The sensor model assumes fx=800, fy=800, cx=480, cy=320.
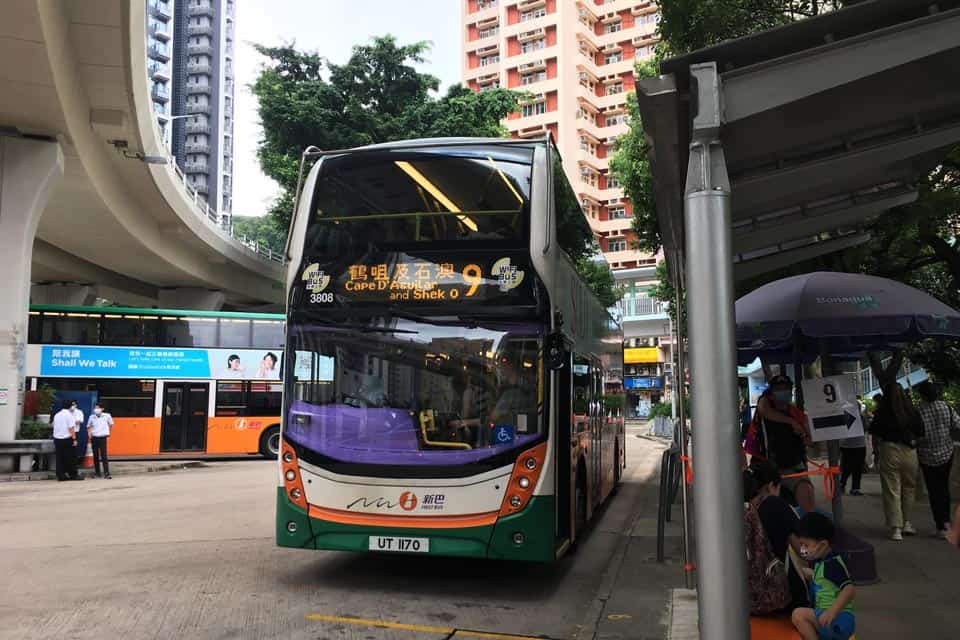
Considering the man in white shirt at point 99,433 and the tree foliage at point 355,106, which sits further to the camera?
the tree foliage at point 355,106

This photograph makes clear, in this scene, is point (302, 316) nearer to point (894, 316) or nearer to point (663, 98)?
point (663, 98)

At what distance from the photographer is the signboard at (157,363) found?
20484 millimetres

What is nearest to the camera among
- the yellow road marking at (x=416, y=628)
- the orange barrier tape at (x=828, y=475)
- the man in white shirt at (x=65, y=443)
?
the yellow road marking at (x=416, y=628)

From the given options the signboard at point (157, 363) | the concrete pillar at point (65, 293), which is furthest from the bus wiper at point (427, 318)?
the concrete pillar at point (65, 293)

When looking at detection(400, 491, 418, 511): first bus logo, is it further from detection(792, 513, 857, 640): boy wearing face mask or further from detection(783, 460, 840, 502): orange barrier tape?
detection(792, 513, 857, 640): boy wearing face mask

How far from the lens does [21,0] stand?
11.6 metres

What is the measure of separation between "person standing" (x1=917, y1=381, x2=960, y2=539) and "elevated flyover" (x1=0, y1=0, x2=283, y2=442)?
1280cm

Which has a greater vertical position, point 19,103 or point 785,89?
point 19,103

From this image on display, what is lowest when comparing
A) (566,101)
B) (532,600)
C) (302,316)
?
(532,600)

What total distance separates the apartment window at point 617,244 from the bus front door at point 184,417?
46.0 meters

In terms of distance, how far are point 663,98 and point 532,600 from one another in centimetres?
439

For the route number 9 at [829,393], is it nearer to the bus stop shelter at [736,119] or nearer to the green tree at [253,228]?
the bus stop shelter at [736,119]

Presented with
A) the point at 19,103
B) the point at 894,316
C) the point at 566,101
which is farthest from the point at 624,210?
the point at 894,316

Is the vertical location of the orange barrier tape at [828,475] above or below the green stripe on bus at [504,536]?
above
